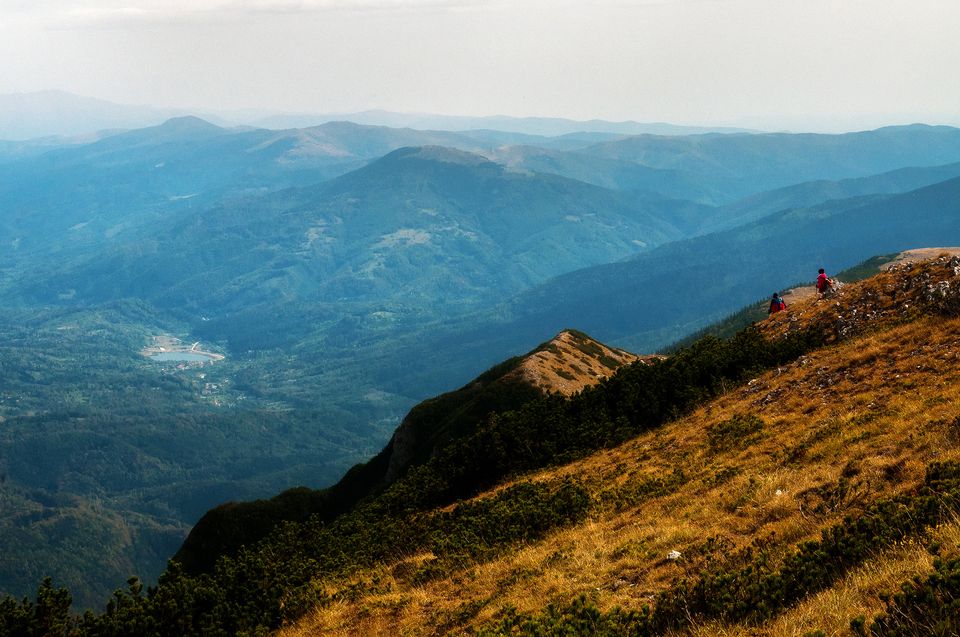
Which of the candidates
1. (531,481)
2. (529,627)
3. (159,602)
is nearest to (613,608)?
(529,627)

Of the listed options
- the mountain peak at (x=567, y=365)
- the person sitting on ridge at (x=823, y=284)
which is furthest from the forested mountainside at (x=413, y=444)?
the person sitting on ridge at (x=823, y=284)

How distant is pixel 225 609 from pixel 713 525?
18734 mm

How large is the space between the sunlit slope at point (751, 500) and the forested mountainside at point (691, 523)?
11cm

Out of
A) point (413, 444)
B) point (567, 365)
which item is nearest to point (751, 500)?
point (413, 444)

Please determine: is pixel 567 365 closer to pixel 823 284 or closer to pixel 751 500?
pixel 823 284

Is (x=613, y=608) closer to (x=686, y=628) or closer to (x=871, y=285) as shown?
(x=686, y=628)

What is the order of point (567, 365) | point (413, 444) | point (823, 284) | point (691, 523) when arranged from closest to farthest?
1. point (691, 523)
2. point (823, 284)
3. point (413, 444)
4. point (567, 365)

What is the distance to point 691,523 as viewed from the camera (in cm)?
2366

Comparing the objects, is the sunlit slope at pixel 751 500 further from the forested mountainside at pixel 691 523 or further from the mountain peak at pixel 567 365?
the mountain peak at pixel 567 365

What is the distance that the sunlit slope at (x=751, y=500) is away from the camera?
17.0 metres

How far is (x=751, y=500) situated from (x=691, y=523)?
2.17 metres

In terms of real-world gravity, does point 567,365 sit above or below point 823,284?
below

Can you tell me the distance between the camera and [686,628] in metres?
15.3

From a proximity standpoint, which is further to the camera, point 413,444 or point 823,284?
point 413,444
